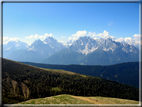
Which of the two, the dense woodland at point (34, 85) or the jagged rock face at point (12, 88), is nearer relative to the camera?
the jagged rock face at point (12, 88)

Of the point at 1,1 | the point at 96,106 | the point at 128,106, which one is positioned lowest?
the point at 96,106

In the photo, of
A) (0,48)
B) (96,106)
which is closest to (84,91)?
(96,106)

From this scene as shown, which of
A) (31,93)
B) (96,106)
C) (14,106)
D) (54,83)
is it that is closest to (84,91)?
(54,83)

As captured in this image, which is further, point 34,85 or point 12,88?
point 34,85

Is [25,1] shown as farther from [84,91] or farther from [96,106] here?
[84,91]

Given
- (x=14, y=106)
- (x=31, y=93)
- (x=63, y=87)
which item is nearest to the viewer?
(x=14, y=106)

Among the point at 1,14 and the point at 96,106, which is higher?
the point at 1,14

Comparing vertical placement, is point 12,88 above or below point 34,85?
above

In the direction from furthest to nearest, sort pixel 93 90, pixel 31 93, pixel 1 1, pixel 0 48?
pixel 93 90
pixel 31 93
pixel 0 48
pixel 1 1

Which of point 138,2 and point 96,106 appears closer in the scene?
point 138,2

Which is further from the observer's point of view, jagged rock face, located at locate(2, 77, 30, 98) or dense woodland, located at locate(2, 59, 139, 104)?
dense woodland, located at locate(2, 59, 139, 104)
